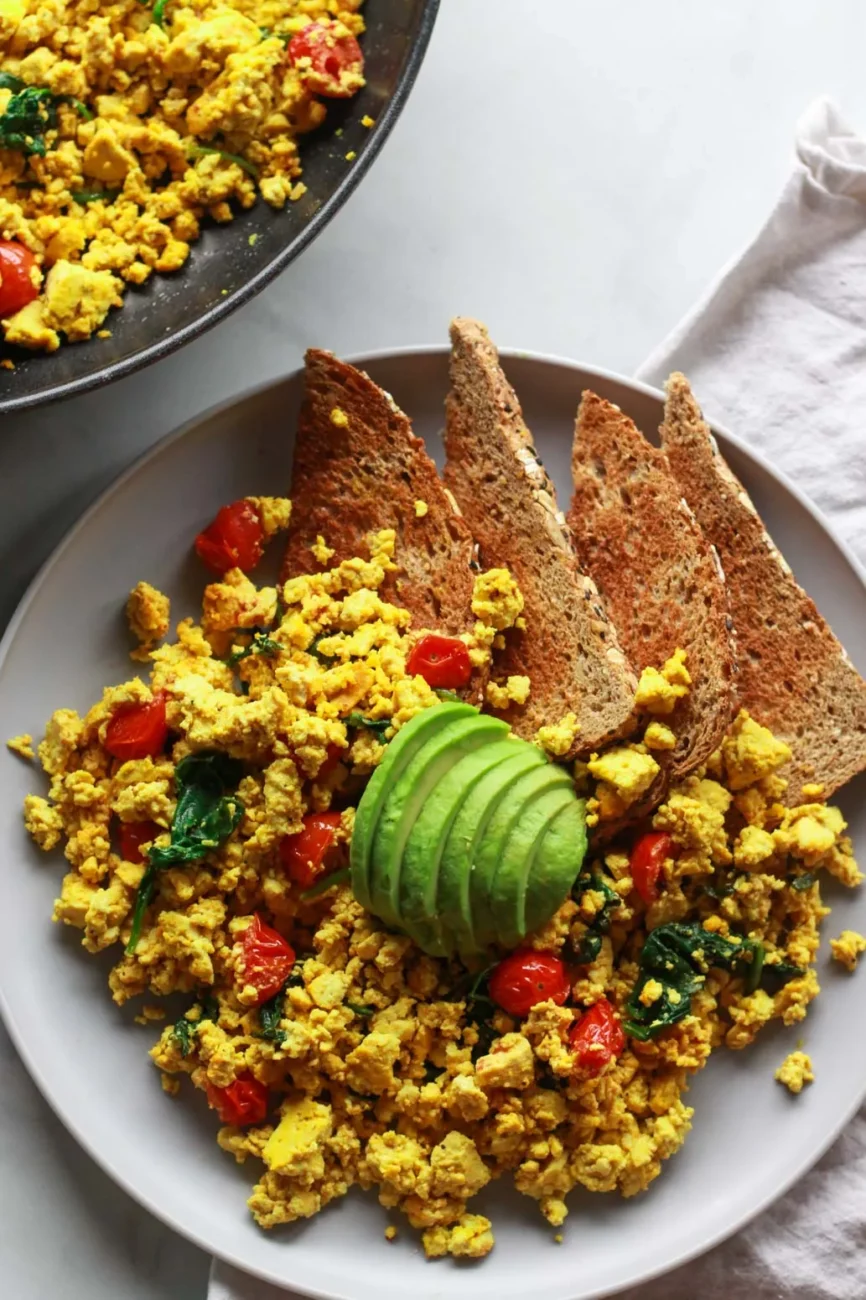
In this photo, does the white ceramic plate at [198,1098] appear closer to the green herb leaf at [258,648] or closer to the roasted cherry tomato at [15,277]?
the green herb leaf at [258,648]

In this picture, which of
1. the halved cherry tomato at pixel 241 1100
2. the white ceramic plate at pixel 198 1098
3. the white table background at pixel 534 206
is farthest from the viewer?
the white table background at pixel 534 206

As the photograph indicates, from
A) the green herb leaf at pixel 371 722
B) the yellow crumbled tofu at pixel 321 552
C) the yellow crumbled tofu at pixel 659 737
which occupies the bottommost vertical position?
the green herb leaf at pixel 371 722

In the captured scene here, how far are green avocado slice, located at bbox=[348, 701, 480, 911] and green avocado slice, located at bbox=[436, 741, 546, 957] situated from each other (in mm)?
149

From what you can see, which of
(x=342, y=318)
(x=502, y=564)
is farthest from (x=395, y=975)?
(x=342, y=318)

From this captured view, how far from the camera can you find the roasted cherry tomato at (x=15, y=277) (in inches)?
110

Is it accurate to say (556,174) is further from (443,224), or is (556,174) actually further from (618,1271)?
(618,1271)

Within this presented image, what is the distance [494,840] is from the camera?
8.98 ft

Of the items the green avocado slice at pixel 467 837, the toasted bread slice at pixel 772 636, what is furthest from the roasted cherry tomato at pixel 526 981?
the toasted bread slice at pixel 772 636

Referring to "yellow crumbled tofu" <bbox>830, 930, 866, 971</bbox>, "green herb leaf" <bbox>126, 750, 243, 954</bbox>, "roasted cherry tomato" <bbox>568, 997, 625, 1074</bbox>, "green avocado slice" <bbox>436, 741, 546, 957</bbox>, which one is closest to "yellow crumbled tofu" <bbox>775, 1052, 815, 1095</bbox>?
"yellow crumbled tofu" <bbox>830, 930, 866, 971</bbox>

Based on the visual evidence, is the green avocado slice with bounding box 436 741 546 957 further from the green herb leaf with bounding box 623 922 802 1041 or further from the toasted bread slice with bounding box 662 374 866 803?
the toasted bread slice with bounding box 662 374 866 803

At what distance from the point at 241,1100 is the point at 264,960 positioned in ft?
1.06

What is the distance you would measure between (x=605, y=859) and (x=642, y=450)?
956 mm

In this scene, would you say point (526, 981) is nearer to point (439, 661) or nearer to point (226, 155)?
point (439, 661)

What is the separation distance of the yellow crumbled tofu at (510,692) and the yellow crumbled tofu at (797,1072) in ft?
3.45
